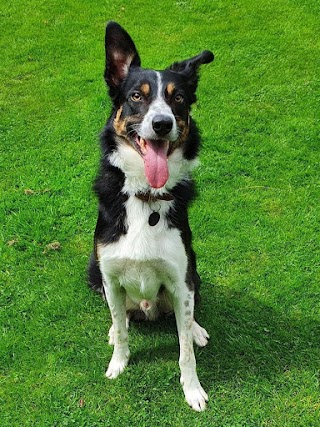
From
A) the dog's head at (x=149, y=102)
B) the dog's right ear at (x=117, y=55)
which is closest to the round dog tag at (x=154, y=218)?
the dog's head at (x=149, y=102)

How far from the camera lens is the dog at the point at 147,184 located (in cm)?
281

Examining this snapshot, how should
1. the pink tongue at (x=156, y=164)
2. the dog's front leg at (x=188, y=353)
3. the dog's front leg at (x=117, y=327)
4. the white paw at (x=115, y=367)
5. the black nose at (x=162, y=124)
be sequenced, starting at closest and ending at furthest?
1. the black nose at (x=162, y=124)
2. the pink tongue at (x=156, y=164)
3. the dog's front leg at (x=188, y=353)
4. the dog's front leg at (x=117, y=327)
5. the white paw at (x=115, y=367)

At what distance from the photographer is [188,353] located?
3.15m

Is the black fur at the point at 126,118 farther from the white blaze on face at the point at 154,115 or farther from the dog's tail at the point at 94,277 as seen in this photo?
the dog's tail at the point at 94,277

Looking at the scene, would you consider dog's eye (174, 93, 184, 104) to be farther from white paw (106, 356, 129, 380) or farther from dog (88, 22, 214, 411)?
white paw (106, 356, 129, 380)

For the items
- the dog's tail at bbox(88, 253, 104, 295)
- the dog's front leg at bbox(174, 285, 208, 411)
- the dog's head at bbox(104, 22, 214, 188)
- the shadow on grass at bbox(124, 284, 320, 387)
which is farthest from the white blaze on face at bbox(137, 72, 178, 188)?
the shadow on grass at bbox(124, 284, 320, 387)

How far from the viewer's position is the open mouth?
2746 mm

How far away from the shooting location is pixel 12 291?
3.95 meters

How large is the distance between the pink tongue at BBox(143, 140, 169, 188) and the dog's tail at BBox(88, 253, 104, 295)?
1.19m

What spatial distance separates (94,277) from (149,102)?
4.99 ft

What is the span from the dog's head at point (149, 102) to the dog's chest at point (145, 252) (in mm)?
244

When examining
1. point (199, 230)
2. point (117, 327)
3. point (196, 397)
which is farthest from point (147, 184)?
point (199, 230)

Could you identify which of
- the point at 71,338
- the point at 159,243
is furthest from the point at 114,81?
Answer: the point at 71,338

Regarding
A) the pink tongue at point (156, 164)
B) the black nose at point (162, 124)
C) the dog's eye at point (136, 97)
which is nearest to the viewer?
the black nose at point (162, 124)
